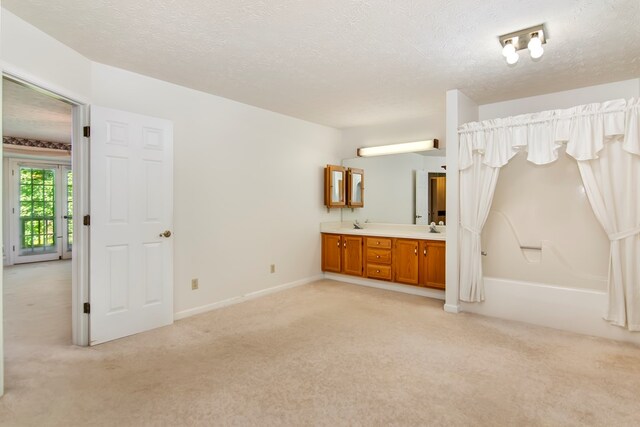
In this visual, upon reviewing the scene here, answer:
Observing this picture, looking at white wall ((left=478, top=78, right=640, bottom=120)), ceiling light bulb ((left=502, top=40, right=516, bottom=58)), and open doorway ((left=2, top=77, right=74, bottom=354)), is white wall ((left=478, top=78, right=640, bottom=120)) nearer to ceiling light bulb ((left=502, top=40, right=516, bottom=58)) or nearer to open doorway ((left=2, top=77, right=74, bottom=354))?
ceiling light bulb ((left=502, top=40, right=516, bottom=58))

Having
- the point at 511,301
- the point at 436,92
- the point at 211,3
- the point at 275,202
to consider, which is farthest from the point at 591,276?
the point at 211,3

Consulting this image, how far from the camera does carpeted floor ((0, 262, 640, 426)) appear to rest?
2041 mm

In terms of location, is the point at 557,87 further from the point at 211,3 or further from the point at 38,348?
the point at 38,348

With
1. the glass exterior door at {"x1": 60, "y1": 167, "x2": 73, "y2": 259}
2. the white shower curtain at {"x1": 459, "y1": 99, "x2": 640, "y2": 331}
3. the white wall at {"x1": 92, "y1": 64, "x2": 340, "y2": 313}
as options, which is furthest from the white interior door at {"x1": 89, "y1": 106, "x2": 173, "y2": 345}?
the glass exterior door at {"x1": 60, "y1": 167, "x2": 73, "y2": 259}

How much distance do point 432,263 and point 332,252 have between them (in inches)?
64.6

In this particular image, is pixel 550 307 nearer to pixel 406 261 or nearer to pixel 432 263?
→ pixel 432 263

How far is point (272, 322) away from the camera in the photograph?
11.8 ft

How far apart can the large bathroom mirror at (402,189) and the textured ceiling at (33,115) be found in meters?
4.28

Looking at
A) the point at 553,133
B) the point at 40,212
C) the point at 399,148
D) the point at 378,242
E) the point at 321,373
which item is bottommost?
the point at 321,373

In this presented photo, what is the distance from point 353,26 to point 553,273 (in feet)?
11.5

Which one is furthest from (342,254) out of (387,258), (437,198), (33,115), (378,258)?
(33,115)

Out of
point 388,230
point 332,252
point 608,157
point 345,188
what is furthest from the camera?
point 345,188

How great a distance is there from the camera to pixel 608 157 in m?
3.20

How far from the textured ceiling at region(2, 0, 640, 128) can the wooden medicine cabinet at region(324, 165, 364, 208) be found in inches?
69.3
